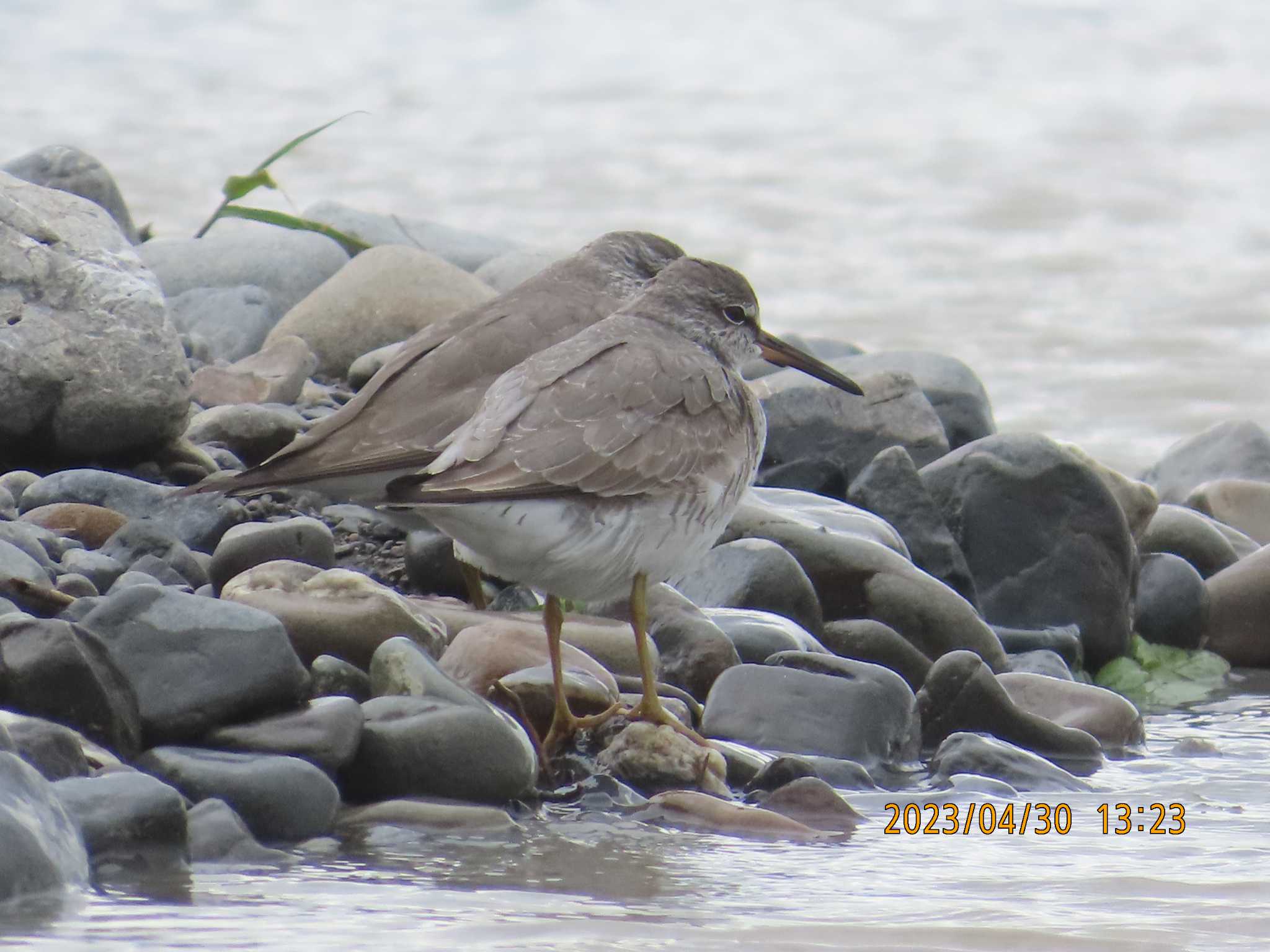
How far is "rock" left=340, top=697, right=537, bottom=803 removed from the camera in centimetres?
413

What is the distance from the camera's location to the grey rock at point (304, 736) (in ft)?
13.1

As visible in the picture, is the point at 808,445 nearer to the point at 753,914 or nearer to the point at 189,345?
the point at 189,345

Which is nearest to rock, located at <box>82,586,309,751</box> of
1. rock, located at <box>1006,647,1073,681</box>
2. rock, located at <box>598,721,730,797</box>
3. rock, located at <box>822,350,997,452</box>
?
rock, located at <box>598,721,730,797</box>

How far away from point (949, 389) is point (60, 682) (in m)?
5.65

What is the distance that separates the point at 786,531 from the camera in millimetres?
6344

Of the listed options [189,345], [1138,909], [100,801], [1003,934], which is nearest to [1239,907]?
[1138,909]

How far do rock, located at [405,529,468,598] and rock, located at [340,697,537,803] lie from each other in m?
1.75

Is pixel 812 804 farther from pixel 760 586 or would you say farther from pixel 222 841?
pixel 760 586

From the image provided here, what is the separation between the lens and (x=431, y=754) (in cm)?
414

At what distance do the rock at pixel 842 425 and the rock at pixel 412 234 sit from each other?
136 inches

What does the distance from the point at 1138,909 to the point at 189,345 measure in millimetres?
5807

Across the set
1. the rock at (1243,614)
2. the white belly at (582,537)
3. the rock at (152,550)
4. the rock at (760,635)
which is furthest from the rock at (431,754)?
the rock at (1243,614)

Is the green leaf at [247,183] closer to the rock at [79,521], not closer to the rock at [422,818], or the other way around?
the rock at [79,521]

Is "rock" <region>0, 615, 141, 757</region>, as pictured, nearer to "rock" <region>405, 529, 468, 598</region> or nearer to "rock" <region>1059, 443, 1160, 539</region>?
"rock" <region>405, 529, 468, 598</region>
